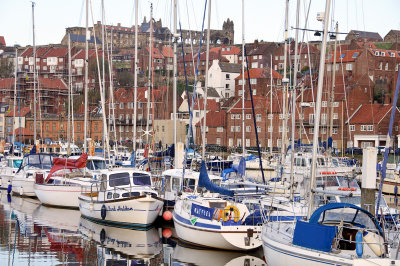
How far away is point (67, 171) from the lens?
3578 cm

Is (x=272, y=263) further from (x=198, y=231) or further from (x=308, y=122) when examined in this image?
(x=308, y=122)

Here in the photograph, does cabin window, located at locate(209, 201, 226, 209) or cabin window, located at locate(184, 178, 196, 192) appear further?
cabin window, located at locate(184, 178, 196, 192)

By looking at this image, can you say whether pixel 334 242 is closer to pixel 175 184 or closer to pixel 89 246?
Answer: pixel 89 246

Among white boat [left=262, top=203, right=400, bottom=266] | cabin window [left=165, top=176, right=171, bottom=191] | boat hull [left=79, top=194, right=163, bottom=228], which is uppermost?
white boat [left=262, top=203, right=400, bottom=266]

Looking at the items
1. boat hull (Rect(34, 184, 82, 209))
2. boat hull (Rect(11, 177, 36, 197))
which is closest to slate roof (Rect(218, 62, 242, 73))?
boat hull (Rect(11, 177, 36, 197))

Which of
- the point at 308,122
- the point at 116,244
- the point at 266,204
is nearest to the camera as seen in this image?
the point at 266,204

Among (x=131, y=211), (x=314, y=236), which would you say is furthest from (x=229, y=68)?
(x=314, y=236)

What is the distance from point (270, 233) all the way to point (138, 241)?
7908mm

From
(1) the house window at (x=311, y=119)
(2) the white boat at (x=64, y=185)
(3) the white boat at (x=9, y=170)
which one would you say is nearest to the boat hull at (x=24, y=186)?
(3) the white boat at (x=9, y=170)

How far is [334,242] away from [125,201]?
1163 cm

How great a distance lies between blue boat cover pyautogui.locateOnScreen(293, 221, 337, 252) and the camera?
611 inches

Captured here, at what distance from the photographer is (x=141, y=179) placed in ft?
91.6

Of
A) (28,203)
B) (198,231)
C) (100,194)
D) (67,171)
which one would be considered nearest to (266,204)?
(198,231)

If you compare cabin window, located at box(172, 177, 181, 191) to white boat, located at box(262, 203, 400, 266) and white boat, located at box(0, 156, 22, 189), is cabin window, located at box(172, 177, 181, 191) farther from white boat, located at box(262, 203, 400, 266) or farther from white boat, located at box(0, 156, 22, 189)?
white boat, located at box(0, 156, 22, 189)
